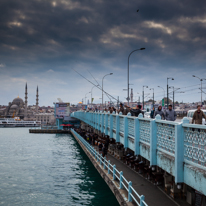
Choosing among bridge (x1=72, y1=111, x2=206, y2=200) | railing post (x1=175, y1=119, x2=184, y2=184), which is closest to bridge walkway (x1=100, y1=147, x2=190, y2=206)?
bridge (x1=72, y1=111, x2=206, y2=200)

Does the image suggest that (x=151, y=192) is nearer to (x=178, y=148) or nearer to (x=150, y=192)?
(x=150, y=192)

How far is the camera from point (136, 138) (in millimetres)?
13766

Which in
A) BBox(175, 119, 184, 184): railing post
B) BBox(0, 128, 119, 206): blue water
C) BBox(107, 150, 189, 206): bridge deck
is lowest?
BBox(0, 128, 119, 206): blue water

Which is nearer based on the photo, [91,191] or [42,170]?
[91,191]

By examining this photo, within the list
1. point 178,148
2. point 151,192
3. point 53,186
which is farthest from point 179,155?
point 53,186

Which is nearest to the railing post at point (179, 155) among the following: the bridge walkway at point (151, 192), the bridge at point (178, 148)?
the bridge at point (178, 148)

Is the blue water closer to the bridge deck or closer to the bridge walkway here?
the bridge deck

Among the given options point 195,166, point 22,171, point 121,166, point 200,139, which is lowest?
point 22,171

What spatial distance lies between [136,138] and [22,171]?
19.9 m

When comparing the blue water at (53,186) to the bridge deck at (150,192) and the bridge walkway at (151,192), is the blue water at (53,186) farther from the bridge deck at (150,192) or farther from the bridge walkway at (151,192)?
the bridge walkway at (151,192)

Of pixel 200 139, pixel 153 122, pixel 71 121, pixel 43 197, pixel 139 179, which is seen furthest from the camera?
pixel 71 121

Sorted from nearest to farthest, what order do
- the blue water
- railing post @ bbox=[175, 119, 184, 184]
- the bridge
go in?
the bridge
railing post @ bbox=[175, 119, 184, 184]
the blue water

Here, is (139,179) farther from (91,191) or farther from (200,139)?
(200,139)

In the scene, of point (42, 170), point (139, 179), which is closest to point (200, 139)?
point (139, 179)
